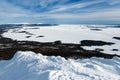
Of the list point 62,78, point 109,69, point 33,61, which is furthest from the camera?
point 33,61

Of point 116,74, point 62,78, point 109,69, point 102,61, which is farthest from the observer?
point 102,61

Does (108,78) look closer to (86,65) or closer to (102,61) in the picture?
(86,65)

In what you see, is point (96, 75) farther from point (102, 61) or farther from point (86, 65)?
point (102, 61)

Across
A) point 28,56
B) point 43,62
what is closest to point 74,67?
point 43,62

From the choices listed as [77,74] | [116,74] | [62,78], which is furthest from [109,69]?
[62,78]

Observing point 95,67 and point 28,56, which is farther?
point 28,56

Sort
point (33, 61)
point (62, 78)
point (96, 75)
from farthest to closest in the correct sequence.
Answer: point (33, 61)
point (96, 75)
point (62, 78)
